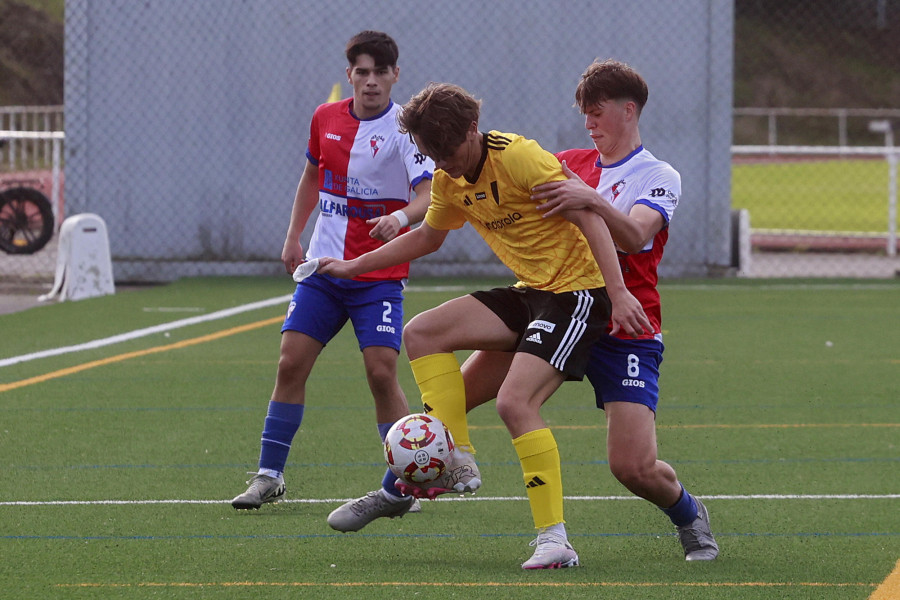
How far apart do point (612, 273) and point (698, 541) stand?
1.04 meters

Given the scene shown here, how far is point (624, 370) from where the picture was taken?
15.3 feet

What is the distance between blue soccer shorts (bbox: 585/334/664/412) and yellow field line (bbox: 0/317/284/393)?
194 inches

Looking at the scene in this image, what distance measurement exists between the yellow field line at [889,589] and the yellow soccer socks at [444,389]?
1.41 meters

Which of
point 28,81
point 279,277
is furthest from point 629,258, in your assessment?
point 28,81

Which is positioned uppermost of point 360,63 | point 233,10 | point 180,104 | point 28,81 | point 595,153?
point 28,81

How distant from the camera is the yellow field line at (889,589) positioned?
4219 mm

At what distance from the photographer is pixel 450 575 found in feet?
14.8

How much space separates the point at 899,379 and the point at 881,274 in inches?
325

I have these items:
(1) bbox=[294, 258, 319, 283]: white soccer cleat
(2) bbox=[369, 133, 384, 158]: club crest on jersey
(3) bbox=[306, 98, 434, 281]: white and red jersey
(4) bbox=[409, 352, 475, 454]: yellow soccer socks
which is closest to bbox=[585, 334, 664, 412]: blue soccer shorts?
(4) bbox=[409, 352, 475, 454]: yellow soccer socks

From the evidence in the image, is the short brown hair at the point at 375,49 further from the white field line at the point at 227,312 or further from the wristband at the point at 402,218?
the white field line at the point at 227,312

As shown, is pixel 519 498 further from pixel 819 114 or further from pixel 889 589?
pixel 819 114

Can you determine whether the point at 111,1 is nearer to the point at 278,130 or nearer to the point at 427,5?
the point at 278,130

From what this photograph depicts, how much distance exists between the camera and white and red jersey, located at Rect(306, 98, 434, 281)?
6.00m

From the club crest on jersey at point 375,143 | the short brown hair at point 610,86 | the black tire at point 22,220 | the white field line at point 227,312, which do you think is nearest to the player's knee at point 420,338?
the short brown hair at point 610,86
